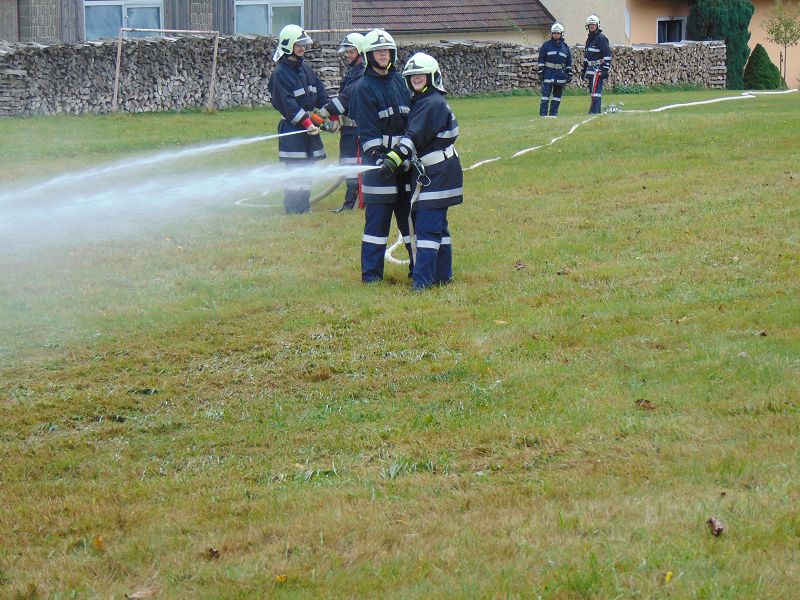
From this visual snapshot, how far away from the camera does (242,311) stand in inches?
350

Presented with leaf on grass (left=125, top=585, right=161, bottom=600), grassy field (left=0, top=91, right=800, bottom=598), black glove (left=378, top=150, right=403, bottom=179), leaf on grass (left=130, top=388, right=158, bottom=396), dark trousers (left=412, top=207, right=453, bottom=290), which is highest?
black glove (left=378, top=150, right=403, bottom=179)

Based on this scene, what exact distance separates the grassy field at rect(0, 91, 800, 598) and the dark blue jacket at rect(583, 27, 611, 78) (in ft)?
29.5

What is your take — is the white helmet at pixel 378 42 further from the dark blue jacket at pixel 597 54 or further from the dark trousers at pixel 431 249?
the dark blue jacket at pixel 597 54

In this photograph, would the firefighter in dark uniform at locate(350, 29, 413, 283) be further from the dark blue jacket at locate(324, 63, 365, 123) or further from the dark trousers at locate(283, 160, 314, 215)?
the dark trousers at locate(283, 160, 314, 215)

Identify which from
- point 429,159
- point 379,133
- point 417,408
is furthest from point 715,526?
point 379,133

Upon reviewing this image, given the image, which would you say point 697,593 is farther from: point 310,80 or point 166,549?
point 310,80

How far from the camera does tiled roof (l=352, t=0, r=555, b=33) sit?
34.7 m

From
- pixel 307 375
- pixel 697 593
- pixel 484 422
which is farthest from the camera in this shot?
pixel 307 375

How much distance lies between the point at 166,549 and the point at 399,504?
37.9 inches

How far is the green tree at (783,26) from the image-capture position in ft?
123

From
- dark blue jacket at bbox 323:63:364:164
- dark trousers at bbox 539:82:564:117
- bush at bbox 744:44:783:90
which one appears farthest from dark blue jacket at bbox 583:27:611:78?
bush at bbox 744:44:783:90

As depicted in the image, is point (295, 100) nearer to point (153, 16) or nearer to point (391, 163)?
point (391, 163)

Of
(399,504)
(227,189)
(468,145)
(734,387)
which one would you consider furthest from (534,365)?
(468,145)

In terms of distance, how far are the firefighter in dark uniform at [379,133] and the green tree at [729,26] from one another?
2881 centimetres
